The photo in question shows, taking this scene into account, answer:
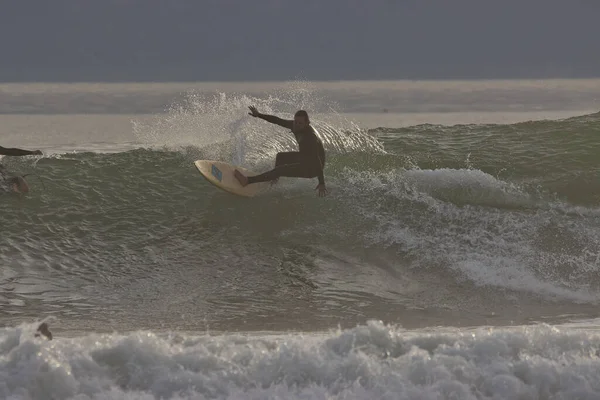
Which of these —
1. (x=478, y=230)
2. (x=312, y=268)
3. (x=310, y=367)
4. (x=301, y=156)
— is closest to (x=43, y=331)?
(x=310, y=367)

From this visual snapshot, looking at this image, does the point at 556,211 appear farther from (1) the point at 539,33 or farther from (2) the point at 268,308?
(1) the point at 539,33

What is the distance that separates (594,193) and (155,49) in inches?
1443

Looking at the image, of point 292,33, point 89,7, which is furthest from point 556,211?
point 89,7

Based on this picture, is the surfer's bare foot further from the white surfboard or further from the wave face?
the wave face

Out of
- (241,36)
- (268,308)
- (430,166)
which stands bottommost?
(268,308)

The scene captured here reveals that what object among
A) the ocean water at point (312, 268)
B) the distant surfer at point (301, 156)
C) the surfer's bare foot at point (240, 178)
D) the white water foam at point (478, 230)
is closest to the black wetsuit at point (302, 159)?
the distant surfer at point (301, 156)

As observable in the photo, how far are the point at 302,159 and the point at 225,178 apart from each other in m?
1.09

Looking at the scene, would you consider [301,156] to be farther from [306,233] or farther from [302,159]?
[306,233]

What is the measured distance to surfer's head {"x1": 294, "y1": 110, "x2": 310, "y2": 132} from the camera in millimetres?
10180

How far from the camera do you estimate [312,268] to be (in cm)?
946

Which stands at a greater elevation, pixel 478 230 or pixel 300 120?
pixel 300 120

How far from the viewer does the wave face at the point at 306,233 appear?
332 inches

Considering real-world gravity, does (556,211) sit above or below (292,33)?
below

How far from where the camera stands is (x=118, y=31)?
165 ft
